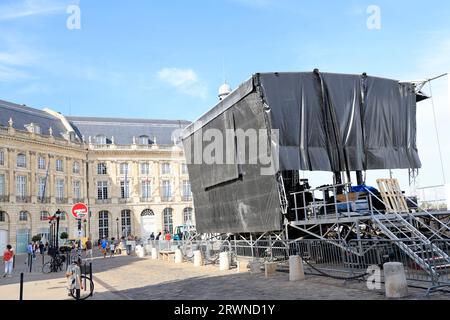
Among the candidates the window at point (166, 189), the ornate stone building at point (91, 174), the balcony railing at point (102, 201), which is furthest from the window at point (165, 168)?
the balcony railing at point (102, 201)

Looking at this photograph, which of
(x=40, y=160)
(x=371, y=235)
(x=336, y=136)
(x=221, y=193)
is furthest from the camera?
(x=40, y=160)

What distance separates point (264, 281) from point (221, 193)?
7846mm

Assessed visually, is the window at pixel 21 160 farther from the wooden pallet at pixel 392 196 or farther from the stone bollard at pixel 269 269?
the wooden pallet at pixel 392 196

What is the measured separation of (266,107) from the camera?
17.3 metres

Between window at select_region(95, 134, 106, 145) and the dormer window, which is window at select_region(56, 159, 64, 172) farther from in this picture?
window at select_region(95, 134, 106, 145)

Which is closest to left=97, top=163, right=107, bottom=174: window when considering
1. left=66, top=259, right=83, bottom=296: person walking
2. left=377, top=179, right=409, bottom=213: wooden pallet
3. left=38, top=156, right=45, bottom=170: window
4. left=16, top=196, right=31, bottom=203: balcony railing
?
left=38, top=156, right=45, bottom=170: window

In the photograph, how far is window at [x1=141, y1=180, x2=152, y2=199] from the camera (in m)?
71.3

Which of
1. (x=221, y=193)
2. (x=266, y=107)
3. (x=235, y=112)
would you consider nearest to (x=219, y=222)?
(x=221, y=193)

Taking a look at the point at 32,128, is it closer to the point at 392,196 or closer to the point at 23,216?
the point at 23,216

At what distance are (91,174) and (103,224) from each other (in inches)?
304

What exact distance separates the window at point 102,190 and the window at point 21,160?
533 inches
